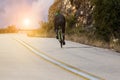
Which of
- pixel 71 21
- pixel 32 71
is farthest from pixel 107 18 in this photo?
pixel 71 21

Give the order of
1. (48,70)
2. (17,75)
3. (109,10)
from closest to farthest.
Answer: (17,75) → (48,70) → (109,10)

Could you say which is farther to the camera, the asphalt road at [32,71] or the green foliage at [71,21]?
the green foliage at [71,21]

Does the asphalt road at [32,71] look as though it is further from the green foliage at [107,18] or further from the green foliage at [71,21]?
the green foliage at [71,21]

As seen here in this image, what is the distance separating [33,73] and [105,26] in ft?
42.0

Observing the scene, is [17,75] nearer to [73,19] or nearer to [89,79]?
[89,79]

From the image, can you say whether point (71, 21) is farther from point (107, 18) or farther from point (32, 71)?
point (32, 71)

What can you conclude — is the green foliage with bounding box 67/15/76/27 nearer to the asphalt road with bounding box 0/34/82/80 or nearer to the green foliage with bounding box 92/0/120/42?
the green foliage with bounding box 92/0/120/42

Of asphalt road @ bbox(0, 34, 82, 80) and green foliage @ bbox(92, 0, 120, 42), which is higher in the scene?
green foliage @ bbox(92, 0, 120, 42)

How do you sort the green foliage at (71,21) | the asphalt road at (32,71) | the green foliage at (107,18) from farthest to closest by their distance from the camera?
the green foliage at (71,21) → the green foliage at (107,18) → the asphalt road at (32,71)

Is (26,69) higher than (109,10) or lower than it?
lower

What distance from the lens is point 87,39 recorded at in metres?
27.7

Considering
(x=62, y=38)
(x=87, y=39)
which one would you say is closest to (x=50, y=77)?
(x=62, y=38)

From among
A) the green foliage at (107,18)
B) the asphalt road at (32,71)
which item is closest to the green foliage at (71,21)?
the green foliage at (107,18)

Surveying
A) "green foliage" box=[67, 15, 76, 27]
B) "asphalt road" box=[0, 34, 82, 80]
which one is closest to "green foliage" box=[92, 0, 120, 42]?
"asphalt road" box=[0, 34, 82, 80]
